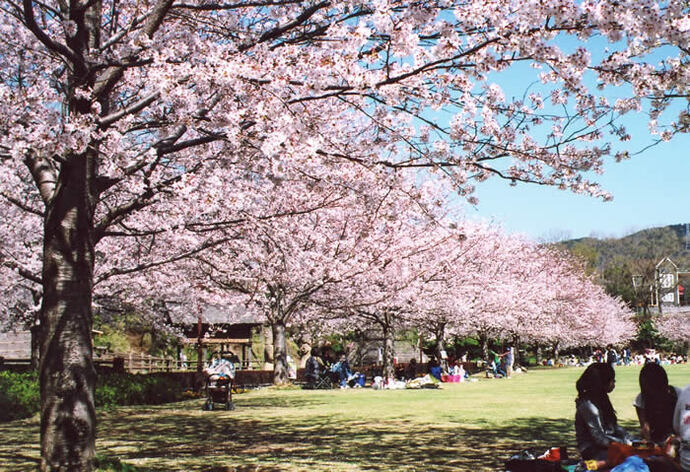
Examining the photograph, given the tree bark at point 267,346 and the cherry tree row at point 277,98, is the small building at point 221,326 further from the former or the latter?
the cherry tree row at point 277,98

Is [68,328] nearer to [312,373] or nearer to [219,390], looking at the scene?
[219,390]

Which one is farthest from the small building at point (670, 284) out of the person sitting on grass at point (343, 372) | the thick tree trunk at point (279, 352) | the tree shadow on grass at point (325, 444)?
the tree shadow on grass at point (325, 444)

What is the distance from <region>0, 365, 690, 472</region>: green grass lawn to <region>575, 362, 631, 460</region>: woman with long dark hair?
1843mm

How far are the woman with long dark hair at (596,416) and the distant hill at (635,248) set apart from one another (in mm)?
83245

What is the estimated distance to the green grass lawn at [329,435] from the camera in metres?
8.74

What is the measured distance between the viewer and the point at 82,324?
7.70 meters

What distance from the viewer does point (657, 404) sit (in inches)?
230

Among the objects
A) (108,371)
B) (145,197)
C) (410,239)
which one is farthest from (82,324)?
(410,239)

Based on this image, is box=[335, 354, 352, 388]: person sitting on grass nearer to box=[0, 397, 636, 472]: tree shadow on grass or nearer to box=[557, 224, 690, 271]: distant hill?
box=[0, 397, 636, 472]: tree shadow on grass

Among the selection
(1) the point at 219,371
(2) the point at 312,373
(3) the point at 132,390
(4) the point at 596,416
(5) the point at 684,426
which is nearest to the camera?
(5) the point at 684,426

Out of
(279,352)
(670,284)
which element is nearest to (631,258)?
(670,284)

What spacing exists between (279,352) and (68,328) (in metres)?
19.5

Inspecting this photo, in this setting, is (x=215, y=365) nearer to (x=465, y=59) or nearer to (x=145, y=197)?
(x=145, y=197)

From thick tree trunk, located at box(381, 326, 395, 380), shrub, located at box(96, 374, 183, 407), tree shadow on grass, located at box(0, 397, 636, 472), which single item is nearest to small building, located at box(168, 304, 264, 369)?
shrub, located at box(96, 374, 183, 407)
